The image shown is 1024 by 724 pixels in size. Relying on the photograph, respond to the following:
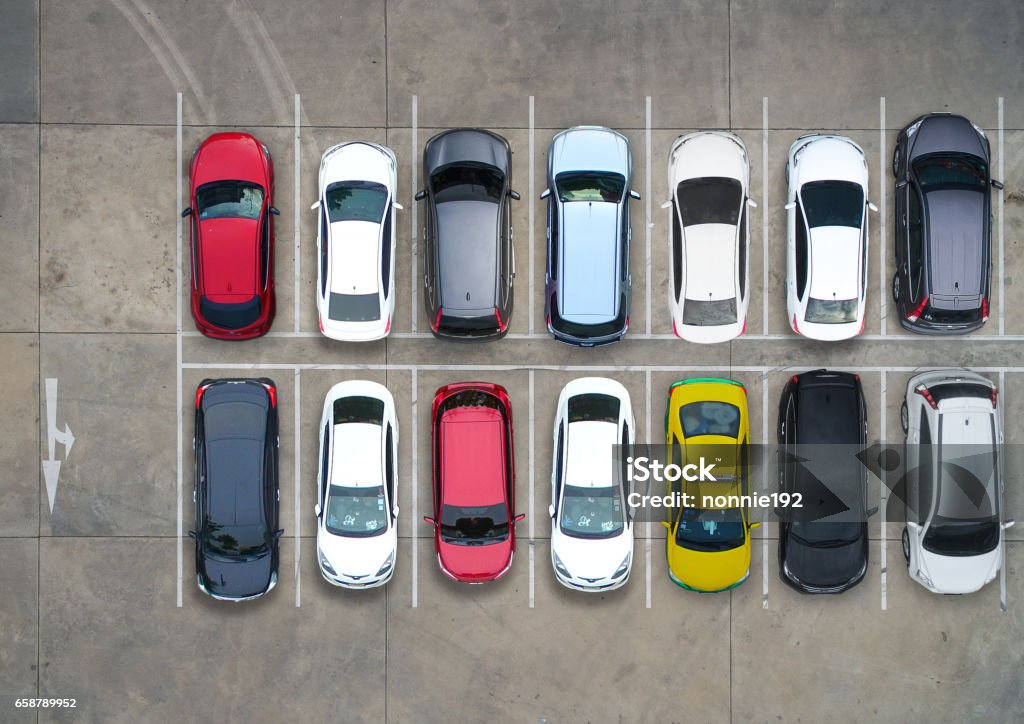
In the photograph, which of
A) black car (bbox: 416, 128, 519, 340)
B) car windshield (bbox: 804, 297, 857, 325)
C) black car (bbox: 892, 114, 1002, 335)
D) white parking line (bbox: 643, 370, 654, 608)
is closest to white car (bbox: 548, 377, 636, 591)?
white parking line (bbox: 643, 370, 654, 608)

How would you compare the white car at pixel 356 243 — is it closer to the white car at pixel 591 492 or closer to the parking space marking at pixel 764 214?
the white car at pixel 591 492

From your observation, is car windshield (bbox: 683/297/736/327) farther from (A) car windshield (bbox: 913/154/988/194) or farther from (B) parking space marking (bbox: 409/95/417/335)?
(B) parking space marking (bbox: 409/95/417/335)

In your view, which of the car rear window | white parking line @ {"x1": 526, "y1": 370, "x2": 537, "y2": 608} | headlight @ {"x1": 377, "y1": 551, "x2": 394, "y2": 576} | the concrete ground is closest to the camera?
the car rear window

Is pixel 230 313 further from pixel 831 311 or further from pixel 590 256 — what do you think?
pixel 831 311

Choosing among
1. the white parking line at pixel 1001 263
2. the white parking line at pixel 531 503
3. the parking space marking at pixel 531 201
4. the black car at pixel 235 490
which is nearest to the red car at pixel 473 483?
the white parking line at pixel 531 503

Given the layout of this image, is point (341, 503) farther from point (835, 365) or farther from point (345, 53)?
point (835, 365)

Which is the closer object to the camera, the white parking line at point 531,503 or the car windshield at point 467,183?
the car windshield at point 467,183

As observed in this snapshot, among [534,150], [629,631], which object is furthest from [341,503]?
[534,150]
